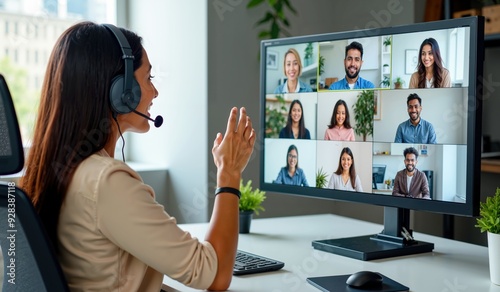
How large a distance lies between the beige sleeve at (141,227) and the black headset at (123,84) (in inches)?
5.1

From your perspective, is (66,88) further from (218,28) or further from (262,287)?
(218,28)

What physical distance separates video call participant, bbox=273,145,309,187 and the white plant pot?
0.57m

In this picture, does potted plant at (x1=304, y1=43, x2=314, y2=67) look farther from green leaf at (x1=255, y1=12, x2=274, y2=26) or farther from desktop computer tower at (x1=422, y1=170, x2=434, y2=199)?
green leaf at (x1=255, y1=12, x2=274, y2=26)

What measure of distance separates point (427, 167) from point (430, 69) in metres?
0.24

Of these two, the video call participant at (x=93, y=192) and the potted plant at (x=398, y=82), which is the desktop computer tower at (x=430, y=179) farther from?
the video call participant at (x=93, y=192)

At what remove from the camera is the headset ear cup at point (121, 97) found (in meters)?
1.14

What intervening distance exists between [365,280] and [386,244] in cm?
40

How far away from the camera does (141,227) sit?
1068 mm

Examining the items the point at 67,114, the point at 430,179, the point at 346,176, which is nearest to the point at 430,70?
the point at 430,179

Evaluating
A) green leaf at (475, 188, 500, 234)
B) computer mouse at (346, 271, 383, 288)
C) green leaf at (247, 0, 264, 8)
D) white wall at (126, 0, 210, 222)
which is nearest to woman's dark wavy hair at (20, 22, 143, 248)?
computer mouse at (346, 271, 383, 288)

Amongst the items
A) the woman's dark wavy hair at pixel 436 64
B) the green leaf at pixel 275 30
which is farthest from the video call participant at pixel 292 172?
the green leaf at pixel 275 30

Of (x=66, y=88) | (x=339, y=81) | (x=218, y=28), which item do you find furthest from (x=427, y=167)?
(x=218, y=28)

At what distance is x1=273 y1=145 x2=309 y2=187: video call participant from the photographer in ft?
5.87

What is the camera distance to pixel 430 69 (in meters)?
1.49
